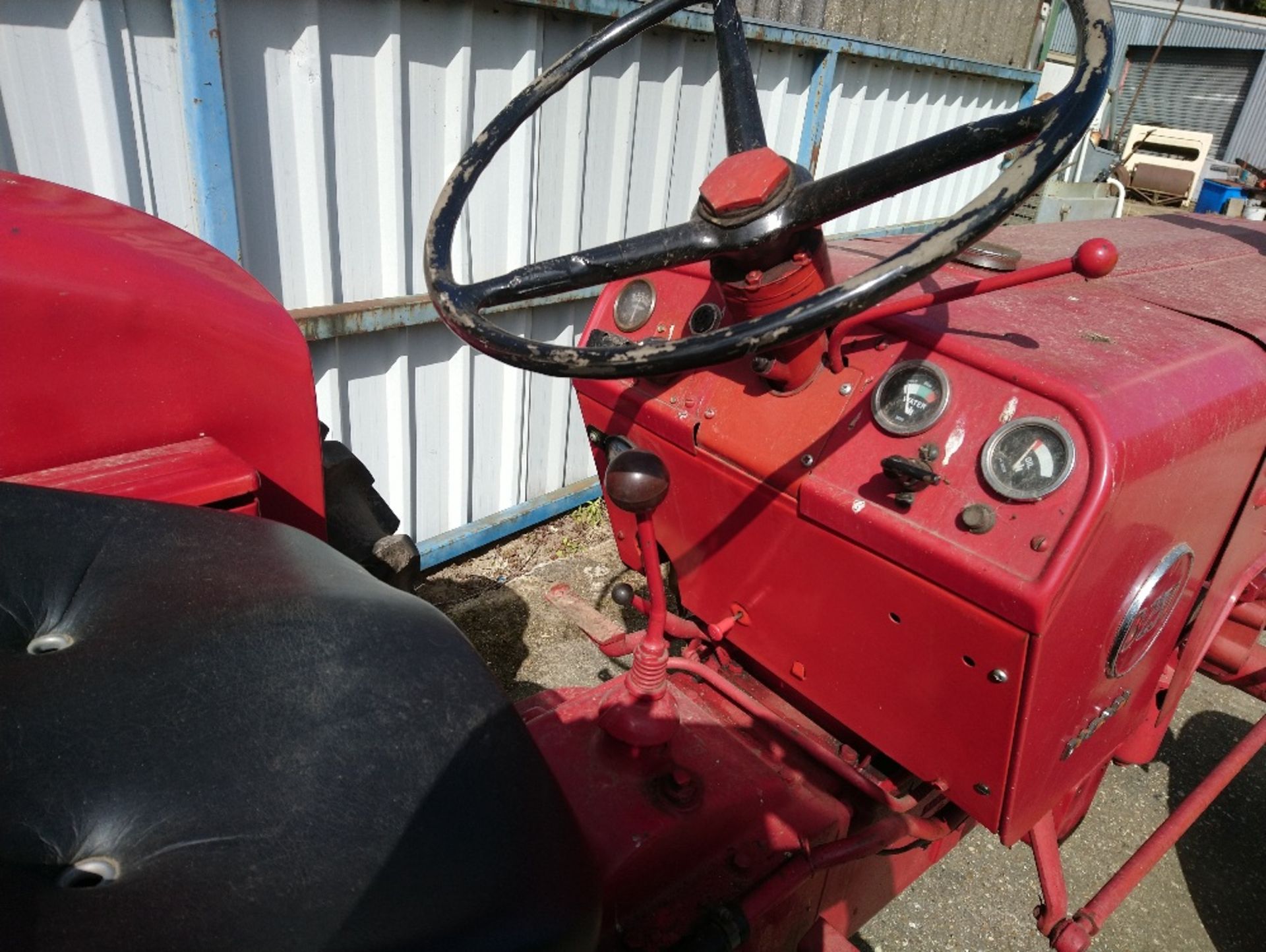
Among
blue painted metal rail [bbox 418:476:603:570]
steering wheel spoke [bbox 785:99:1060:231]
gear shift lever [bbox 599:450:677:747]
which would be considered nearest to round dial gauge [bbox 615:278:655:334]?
gear shift lever [bbox 599:450:677:747]

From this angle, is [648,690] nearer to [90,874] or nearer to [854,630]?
[854,630]

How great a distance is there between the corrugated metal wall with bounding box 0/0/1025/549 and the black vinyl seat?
60.4 inches

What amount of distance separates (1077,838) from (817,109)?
2965 mm

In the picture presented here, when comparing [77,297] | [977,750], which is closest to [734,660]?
[977,750]

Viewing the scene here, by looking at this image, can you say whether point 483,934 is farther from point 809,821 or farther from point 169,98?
point 169,98

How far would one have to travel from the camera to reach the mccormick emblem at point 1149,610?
3.93ft

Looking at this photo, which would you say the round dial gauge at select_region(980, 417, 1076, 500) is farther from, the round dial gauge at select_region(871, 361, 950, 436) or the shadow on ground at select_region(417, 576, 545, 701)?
the shadow on ground at select_region(417, 576, 545, 701)

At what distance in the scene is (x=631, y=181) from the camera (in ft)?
10.6

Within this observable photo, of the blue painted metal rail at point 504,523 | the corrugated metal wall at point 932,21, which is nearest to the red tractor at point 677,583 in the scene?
the blue painted metal rail at point 504,523

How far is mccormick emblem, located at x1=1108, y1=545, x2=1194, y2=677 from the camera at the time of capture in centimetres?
120

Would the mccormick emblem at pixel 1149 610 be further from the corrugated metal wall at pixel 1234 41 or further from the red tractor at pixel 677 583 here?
the corrugated metal wall at pixel 1234 41

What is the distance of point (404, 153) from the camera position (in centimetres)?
257

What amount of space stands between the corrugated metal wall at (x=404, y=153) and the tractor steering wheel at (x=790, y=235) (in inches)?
53.6

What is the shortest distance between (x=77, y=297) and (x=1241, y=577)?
1.96 m
